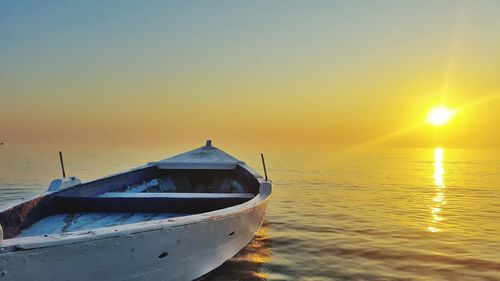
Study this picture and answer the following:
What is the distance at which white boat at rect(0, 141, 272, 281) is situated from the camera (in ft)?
11.4

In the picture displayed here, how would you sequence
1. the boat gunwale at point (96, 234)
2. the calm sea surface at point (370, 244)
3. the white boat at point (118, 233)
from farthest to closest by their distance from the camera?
the calm sea surface at point (370, 244) → the white boat at point (118, 233) → the boat gunwale at point (96, 234)

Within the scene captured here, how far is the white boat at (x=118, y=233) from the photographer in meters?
3.47

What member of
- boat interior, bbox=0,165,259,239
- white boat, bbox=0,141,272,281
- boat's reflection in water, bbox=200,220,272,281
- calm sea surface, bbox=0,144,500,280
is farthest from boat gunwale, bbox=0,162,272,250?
calm sea surface, bbox=0,144,500,280

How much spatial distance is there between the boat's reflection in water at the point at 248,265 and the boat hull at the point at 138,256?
0.90m

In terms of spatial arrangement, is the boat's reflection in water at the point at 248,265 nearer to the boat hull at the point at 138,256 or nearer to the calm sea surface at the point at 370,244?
the calm sea surface at the point at 370,244

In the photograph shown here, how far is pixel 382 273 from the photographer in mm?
7438

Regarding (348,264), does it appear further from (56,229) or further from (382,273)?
(56,229)

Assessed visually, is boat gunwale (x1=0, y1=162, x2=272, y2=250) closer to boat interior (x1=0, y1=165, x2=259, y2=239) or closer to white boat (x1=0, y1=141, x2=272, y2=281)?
white boat (x1=0, y1=141, x2=272, y2=281)

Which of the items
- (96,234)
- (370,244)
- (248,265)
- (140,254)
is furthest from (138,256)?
(370,244)

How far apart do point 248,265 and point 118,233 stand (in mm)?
4147

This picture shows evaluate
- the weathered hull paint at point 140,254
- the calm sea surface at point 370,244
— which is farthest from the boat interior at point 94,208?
the calm sea surface at point 370,244

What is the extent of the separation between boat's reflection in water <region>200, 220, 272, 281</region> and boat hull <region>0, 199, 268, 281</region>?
35.4 inches

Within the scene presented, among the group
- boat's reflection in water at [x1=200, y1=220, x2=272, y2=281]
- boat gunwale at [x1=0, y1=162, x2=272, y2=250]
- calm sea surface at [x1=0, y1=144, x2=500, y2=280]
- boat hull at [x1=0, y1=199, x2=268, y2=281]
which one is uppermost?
boat gunwale at [x1=0, y1=162, x2=272, y2=250]

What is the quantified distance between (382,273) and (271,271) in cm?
216
